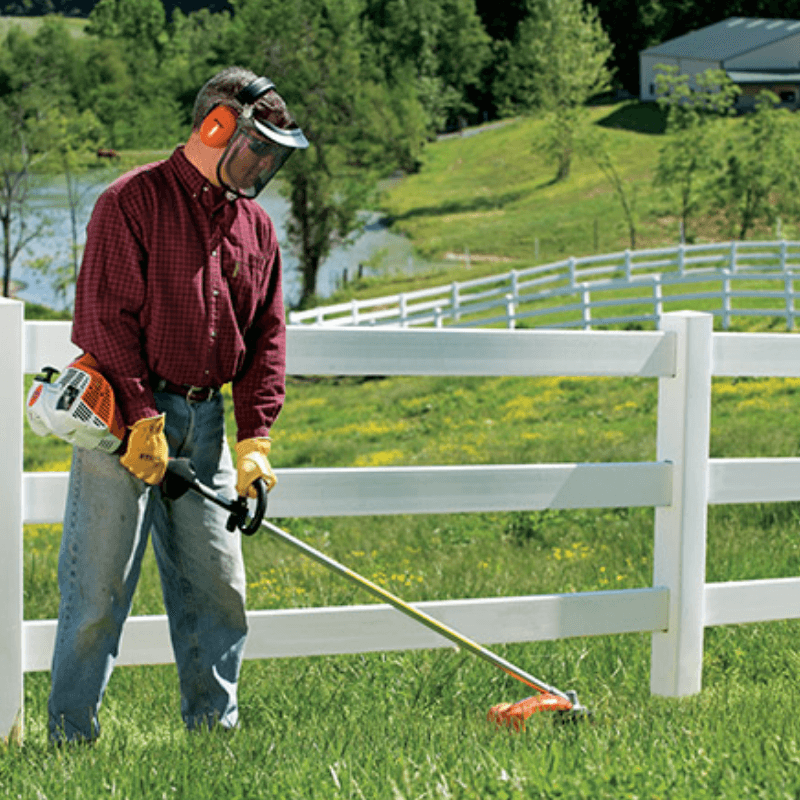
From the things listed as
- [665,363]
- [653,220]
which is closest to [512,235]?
[653,220]

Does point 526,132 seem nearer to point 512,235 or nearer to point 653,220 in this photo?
point 512,235

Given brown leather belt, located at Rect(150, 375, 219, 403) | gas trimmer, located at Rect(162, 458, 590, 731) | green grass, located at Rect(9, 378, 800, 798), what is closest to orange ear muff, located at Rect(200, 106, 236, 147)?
brown leather belt, located at Rect(150, 375, 219, 403)

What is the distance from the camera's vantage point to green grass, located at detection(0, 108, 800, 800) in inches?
123

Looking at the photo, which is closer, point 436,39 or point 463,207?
point 463,207

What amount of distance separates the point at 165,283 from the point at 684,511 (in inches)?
85.0

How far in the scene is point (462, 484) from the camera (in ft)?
14.5

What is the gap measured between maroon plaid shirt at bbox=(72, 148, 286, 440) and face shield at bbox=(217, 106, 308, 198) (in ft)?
0.29

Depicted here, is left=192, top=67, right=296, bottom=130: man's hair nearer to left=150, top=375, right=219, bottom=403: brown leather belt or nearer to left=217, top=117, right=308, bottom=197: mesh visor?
left=217, top=117, right=308, bottom=197: mesh visor

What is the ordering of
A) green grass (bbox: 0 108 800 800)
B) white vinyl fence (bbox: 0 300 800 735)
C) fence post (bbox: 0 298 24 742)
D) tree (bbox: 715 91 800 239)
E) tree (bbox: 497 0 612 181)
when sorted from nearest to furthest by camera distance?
green grass (bbox: 0 108 800 800) < fence post (bbox: 0 298 24 742) < white vinyl fence (bbox: 0 300 800 735) < tree (bbox: 715 91 800 239) < tree (bbox: 497 0 612 181)

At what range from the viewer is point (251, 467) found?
11.9 ft

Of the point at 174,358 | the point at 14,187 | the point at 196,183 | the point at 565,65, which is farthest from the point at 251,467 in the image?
the point at 565,65

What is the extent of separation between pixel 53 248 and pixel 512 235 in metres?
26.9

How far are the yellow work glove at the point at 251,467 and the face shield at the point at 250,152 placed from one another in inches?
28.2

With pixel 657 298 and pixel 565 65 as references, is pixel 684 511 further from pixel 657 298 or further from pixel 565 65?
pixel 565 65
